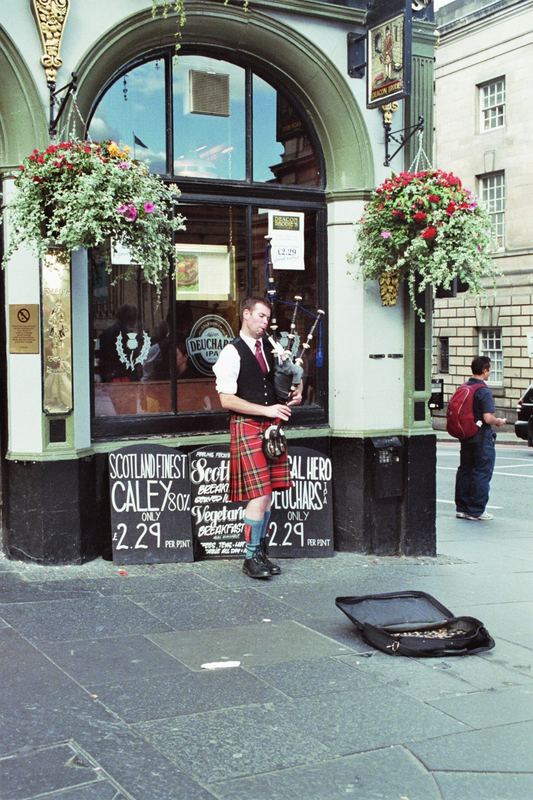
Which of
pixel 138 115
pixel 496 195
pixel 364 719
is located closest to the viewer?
pixel 364 719

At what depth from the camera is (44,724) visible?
14.0 ft

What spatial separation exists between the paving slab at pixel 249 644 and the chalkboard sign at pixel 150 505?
1703 mm

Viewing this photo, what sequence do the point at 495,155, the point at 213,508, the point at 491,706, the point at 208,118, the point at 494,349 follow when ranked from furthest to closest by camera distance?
the point at 494,349 → the point at 495,155 → the point at 208,118 → the point at 213,508 → the point at 491,706

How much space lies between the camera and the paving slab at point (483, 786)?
3.74m

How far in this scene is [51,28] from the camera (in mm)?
6844

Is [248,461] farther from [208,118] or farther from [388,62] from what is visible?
[388,62]

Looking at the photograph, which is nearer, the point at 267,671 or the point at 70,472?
the point at 267,671

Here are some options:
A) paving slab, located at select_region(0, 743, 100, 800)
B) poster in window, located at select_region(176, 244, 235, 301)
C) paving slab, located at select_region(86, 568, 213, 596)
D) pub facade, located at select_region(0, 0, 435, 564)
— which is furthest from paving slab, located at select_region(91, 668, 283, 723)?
poster in window, located at select_region(176, 244, 235, 301)

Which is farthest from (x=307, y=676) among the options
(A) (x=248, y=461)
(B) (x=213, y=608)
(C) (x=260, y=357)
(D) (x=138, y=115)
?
(D) (x=138, y=115)

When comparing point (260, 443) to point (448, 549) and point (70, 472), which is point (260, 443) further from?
point (448, 549)

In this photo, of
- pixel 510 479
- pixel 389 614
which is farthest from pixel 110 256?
pixel 510 479

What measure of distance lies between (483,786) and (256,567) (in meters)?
3.37

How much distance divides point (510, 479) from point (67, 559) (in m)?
11.2

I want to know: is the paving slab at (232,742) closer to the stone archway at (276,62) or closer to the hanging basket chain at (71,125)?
the hanging basket chain at (71,125)
